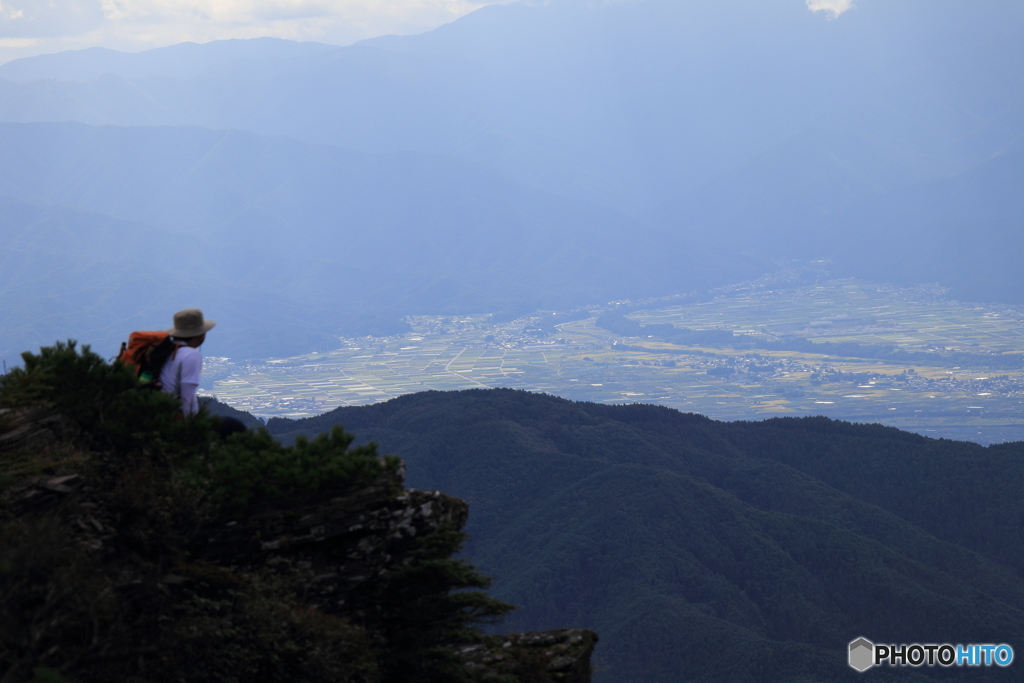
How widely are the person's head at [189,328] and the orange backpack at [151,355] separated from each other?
0.82ft

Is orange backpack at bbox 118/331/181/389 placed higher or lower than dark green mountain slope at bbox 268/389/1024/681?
higher

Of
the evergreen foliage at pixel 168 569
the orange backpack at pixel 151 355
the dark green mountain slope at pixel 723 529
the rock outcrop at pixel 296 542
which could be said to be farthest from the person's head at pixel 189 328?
the dark green mountain slope at pixel 723 529

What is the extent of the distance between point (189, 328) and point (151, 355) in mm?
780

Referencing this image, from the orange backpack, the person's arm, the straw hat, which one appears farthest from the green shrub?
the straw hat

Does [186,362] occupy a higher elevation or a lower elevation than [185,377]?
higher

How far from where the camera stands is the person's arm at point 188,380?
10648 mm

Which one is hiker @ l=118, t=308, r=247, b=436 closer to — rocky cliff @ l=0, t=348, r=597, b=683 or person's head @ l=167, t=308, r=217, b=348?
person's head @ l=167, t=308, r=217, b=348

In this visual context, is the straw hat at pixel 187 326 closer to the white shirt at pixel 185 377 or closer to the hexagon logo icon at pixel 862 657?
the white shirt at pixel 185 377

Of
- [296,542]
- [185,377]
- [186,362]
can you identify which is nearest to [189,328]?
[186,362]

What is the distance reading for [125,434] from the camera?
10297 mm

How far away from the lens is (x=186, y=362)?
10.7 meters

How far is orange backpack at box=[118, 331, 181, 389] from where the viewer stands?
10961mm

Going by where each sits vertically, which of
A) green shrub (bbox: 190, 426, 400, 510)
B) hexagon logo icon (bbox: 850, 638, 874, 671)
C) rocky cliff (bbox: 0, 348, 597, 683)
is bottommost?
hexagon logo icon (bbox: 850, 638, 874, 671)

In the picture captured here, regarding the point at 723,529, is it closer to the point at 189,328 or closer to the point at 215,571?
the point at 189,328
